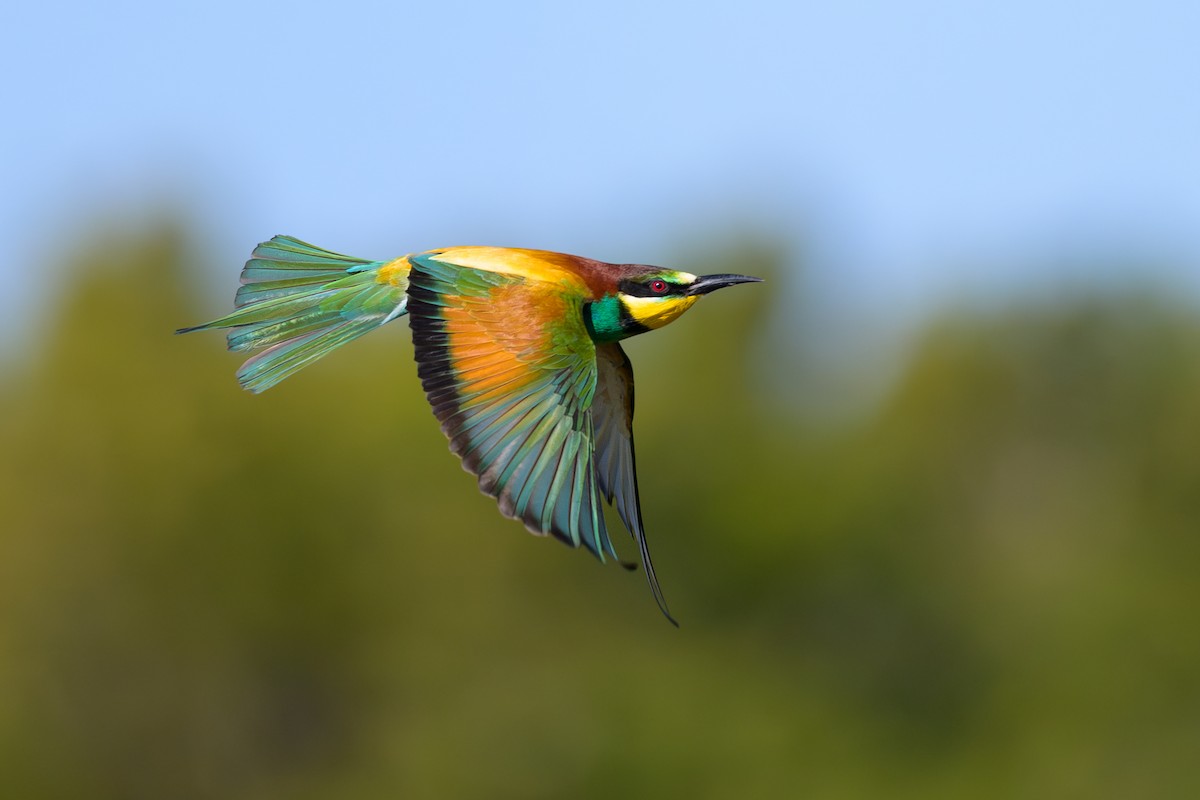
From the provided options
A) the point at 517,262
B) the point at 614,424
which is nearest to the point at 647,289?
the point at 517,262

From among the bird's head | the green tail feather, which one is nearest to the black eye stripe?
the bird's head

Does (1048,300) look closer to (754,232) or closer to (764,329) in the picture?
(764,329)

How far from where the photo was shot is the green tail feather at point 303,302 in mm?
4242

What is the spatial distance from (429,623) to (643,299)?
13763 mm

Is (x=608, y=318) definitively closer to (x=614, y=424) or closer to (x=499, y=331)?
(x=499, y=331)

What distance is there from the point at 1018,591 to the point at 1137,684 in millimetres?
3138

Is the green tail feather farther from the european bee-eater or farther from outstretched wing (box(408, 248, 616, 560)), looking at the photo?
outstretched wing (box(408, 248, 616, 560))

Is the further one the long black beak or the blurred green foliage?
the blurred green foliage

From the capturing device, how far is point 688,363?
19.7 metres

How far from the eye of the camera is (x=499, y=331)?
3891 mm

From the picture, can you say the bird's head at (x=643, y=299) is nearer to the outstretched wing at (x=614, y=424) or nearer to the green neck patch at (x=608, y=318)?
the green neck patch at (x=608, y=318)

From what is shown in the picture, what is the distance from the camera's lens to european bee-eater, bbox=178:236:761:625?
372 cm

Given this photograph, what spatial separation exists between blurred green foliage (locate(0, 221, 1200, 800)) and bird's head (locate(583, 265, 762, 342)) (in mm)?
11745

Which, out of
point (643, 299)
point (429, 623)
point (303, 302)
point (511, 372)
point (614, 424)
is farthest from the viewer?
point (429, 623)
